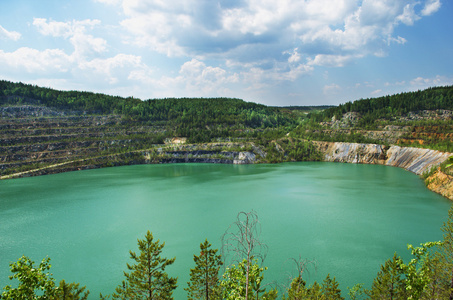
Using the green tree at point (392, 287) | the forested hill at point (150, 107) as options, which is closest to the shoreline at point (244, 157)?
the forested hill at point (150, 107)

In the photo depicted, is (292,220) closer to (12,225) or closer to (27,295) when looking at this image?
(27,295)

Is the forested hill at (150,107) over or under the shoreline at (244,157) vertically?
over

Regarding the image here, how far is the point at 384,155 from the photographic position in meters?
75.4

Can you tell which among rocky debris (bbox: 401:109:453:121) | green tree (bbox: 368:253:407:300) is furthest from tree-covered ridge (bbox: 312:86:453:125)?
green tree (bbox: 368:253:407:300)

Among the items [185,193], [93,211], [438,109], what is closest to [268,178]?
[185,193]

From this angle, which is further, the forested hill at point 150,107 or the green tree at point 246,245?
the forested hill at point 150,107

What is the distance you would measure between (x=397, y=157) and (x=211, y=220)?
62.2 meters

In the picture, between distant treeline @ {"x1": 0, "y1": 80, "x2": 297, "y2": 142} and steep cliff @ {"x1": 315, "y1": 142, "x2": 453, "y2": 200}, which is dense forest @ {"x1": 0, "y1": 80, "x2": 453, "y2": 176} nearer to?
distant treeline @ {"x1": 0, "y1": 80, "x2": 297, "y2": 142}

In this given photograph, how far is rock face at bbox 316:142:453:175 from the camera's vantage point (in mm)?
56812

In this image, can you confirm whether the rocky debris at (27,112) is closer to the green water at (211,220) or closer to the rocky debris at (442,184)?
the green water at (211,220)

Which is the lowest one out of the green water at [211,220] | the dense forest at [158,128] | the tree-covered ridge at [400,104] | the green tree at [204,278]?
the green water at [211,220]

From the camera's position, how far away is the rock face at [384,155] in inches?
2237

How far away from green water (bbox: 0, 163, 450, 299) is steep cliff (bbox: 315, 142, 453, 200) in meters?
2.52

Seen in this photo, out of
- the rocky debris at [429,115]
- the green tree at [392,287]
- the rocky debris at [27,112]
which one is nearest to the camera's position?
the green tree at [392,287]
